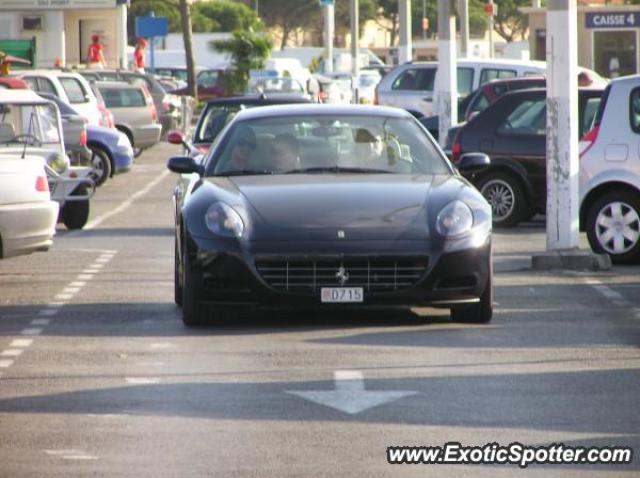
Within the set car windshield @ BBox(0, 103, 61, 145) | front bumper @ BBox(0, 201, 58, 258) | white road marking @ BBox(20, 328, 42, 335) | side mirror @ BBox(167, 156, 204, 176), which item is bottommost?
white road marking @ BBox(20, 328, 42, 335)

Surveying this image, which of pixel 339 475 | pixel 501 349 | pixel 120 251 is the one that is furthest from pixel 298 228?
pixel 120 251

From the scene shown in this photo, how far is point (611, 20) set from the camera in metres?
52.6

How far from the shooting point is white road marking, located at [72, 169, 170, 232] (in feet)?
75.4

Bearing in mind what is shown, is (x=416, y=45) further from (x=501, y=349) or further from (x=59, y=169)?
(x=501, y=349)

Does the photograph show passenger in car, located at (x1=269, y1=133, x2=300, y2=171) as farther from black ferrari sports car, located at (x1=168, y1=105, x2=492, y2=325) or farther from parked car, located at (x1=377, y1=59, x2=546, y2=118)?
parked car, located at (x1=377, y1=59, x2=546, y2=118)

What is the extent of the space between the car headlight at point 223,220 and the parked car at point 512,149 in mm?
9089

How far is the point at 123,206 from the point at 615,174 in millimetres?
10354

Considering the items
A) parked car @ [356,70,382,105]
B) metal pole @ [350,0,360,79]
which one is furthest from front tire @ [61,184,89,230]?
parked car @ [356,70,382,105]

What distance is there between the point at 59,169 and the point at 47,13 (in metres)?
41.8

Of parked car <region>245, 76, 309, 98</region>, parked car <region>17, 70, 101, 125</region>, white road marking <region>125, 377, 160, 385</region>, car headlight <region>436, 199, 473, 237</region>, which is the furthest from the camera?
parked car <region>245, 76, 309, 98</region>

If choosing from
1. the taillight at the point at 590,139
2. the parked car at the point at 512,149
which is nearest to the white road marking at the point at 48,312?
the taillight at the point at 590,139

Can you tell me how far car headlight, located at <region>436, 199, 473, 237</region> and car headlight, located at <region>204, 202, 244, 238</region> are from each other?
1270mm

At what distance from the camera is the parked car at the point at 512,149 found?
21516 millimetres

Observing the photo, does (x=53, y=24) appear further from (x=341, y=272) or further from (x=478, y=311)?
(x=341, y=272)
